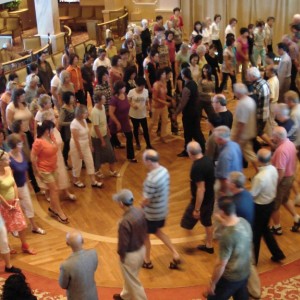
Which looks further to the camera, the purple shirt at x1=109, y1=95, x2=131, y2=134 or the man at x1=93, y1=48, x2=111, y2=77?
the man at x1=93, y1=48, x2=111, y2=77

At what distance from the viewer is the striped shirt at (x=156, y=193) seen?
4820 millimetres

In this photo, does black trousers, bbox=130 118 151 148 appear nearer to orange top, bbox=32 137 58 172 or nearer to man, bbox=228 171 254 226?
orange top, bbox=32 137 58 172

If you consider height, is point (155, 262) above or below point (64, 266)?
below

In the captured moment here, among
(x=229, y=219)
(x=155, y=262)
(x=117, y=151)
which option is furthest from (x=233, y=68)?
(x=229, y=219)

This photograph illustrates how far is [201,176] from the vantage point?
507 centimetres

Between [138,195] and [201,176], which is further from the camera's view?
[138,195]

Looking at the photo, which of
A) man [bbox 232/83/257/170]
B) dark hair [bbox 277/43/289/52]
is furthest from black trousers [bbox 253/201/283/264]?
dark hair [bbox 277/43/289/52]

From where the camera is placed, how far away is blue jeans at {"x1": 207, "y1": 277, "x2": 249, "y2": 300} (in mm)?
4035

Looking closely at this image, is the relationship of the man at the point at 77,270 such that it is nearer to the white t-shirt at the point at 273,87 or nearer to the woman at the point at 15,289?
the woman at the point at 15,289

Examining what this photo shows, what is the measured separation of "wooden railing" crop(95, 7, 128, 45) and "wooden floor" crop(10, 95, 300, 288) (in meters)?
7.46

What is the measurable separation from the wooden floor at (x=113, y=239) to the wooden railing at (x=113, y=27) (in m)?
7.46

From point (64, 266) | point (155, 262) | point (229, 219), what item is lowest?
point (155, 262)

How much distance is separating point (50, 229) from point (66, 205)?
0.61 meters

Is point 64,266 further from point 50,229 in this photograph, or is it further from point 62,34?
point 62,34
